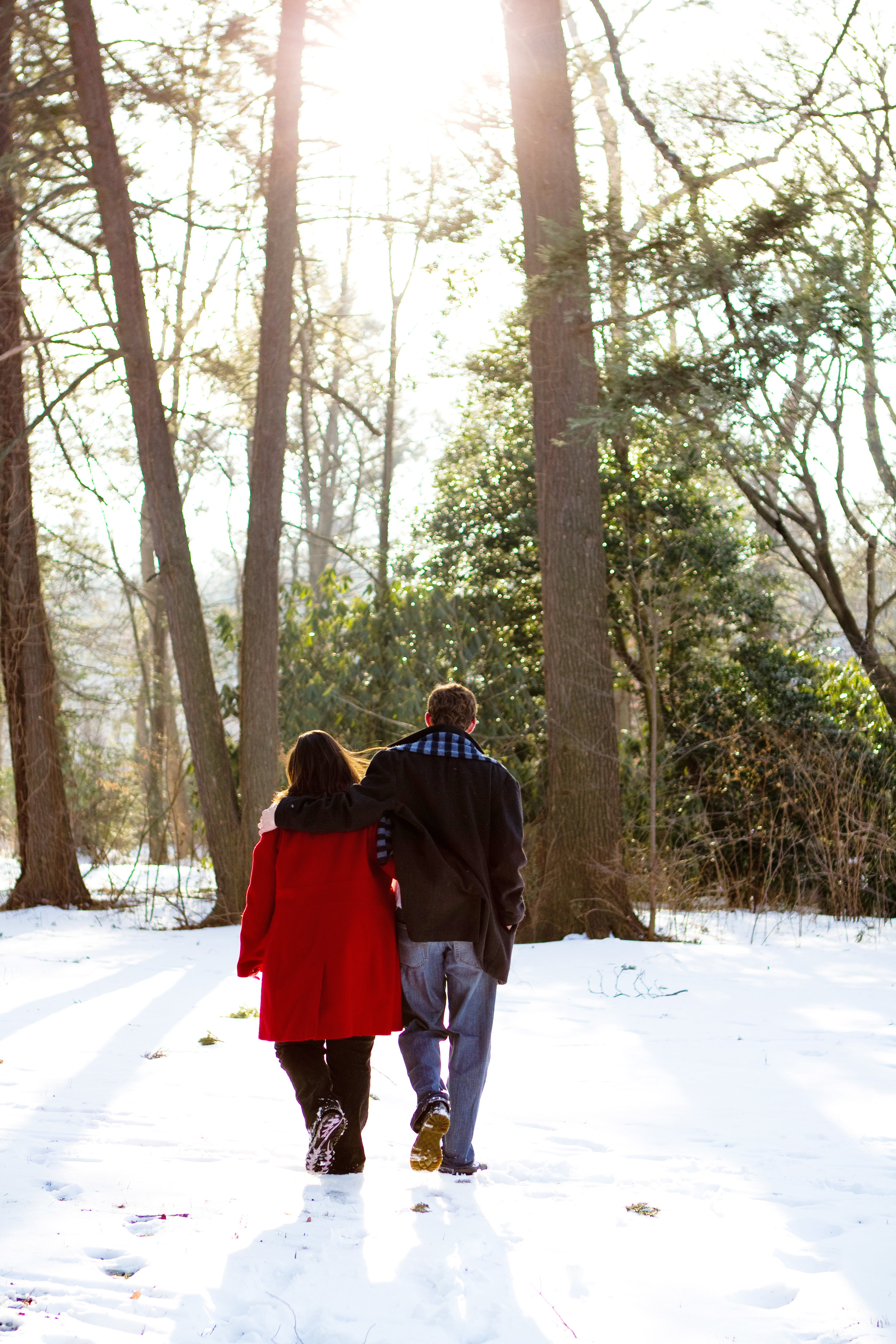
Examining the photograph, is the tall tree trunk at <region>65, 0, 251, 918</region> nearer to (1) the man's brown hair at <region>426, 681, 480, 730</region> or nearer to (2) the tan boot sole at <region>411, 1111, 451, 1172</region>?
(1) the man's brown hair at <region>426, 681, 480, 730</region>

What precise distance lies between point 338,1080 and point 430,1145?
38 cm

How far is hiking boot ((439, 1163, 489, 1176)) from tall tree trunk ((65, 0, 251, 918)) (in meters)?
6.63

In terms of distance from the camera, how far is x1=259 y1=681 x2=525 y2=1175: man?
3838 mm

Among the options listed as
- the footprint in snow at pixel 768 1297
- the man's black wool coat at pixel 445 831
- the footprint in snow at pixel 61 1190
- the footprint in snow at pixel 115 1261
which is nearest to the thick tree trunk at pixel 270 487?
the man's black wool coat at pixel 445 831

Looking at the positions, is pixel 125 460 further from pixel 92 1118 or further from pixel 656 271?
pixel 92 1118

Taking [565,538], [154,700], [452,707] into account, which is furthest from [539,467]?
[154,700]

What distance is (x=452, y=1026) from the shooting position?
3941mm

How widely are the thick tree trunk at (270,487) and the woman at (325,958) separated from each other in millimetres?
6412

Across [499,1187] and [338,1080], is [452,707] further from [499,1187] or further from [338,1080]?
[499,1187]

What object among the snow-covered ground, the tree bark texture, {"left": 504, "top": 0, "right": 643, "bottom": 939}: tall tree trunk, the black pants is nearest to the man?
the black pants

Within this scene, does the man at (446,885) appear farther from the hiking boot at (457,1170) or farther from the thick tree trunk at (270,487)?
the thick tree trunk at (270,487)

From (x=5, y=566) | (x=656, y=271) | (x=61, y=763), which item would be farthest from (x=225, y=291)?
(x=656, y=271)

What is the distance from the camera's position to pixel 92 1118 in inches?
175

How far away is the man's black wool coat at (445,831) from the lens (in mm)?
3834
